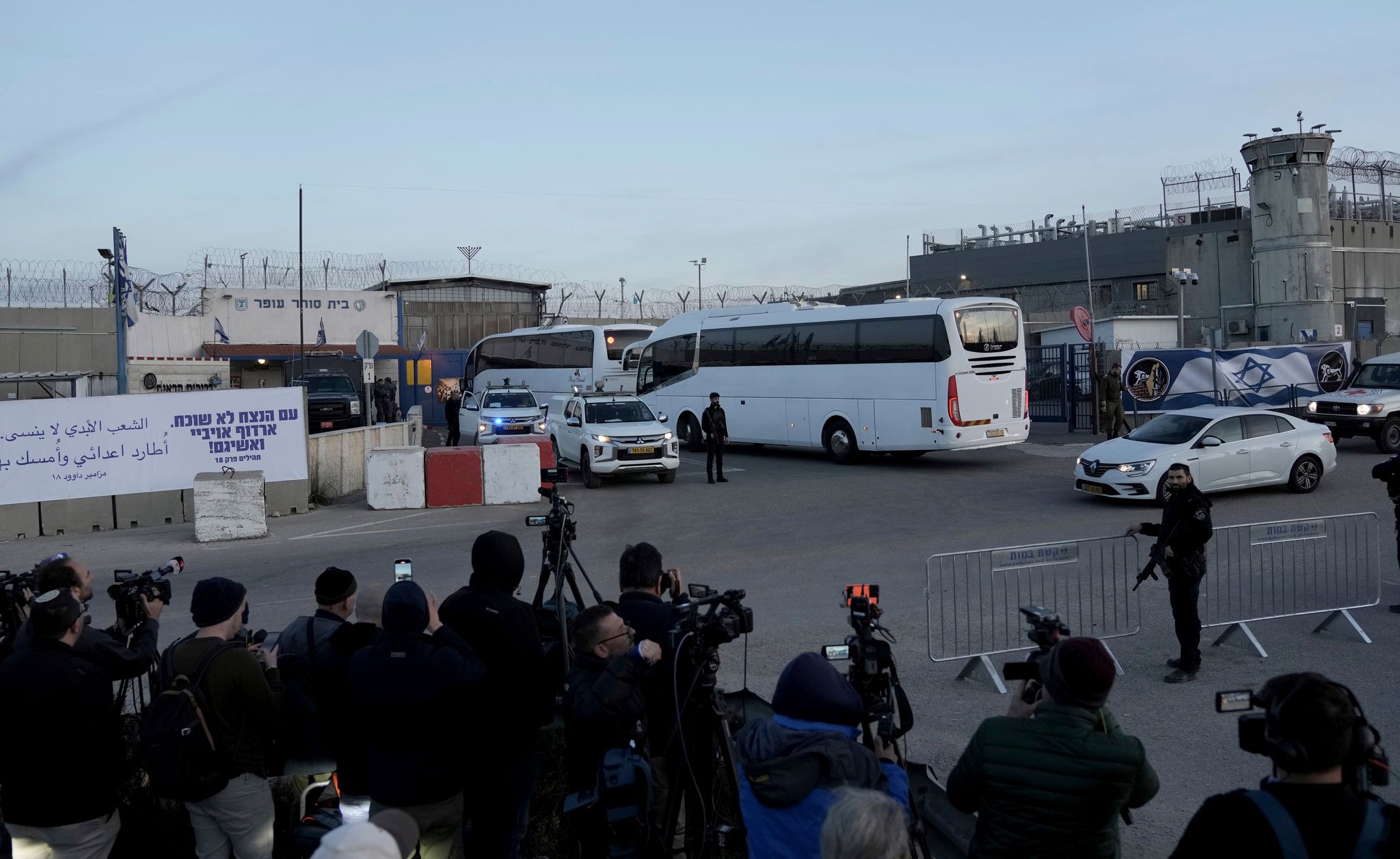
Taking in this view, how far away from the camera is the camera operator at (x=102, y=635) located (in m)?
4.97

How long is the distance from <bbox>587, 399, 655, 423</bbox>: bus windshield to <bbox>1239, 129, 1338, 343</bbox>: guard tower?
3365cm

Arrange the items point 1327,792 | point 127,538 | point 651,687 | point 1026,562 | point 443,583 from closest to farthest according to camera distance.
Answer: point 1327,792 → point 651,687 → point 1026,562 → point 443,583 → point 127,538

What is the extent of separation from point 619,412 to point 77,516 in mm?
9836

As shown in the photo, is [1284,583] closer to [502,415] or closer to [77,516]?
[77,516]

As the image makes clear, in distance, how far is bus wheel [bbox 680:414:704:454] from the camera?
28875 millimetres

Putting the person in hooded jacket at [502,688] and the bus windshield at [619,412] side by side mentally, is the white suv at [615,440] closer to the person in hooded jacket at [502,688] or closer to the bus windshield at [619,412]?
the bus windshield at [619,412]

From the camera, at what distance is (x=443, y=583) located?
12039 millimetres

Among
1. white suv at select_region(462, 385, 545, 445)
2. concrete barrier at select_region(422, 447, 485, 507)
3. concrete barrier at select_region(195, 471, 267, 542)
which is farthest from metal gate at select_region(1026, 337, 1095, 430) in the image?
concrete barrier at select_region(195, 471, 267, 542)

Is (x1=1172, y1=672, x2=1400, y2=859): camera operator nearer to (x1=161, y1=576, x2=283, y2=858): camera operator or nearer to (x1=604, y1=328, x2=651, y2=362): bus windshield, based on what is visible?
(x1=161, y1=576, x2=283, y2=858): camera operator

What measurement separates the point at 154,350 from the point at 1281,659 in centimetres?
4099

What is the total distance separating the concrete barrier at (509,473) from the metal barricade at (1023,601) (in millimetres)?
9933

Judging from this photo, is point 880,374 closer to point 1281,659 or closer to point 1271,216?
point 1281,659

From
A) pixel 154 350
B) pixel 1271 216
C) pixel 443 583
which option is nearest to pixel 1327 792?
pixel 443 583

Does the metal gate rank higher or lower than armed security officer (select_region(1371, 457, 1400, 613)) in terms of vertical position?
higher
